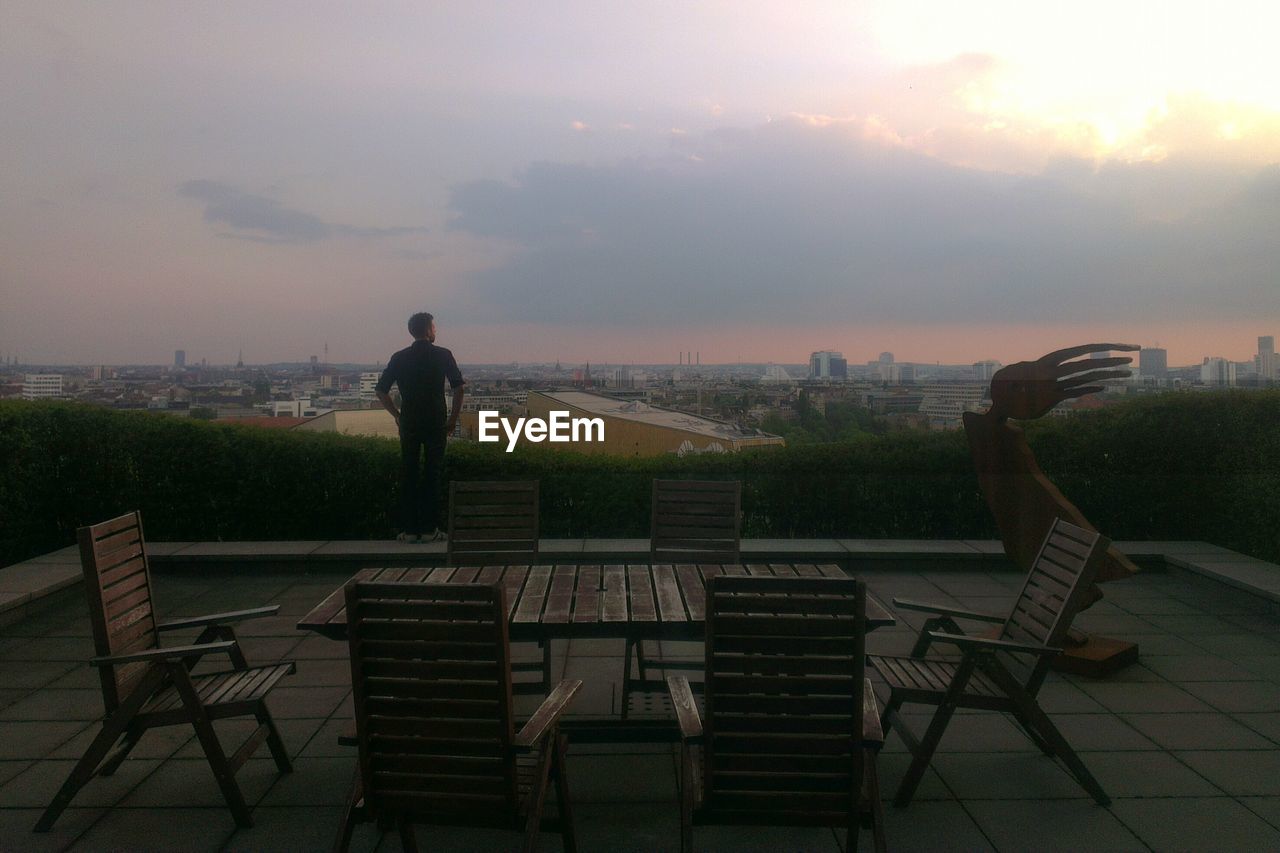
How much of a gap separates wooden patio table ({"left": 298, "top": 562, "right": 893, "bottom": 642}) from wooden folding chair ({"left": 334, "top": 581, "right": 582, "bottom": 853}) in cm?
71

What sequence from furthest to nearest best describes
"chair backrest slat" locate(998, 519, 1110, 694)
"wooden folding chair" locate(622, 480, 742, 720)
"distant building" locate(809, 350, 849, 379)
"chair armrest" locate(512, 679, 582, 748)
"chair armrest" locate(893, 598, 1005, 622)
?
"distant building" locate(809, 350, 849, 379) < "wooden folding chair" locate(622, 480, 742, 720) < "chair armrest" locate(893, 598, 1005, 622) < "chair backrest slat" locate(998, 519, 1110, 694) < "chair armrest" locate(512, 679, 582, 748)

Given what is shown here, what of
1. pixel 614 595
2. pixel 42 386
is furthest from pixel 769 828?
pixel 42 386

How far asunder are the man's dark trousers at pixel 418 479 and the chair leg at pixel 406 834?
4756 mm

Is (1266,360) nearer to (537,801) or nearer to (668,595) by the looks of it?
(668,595)

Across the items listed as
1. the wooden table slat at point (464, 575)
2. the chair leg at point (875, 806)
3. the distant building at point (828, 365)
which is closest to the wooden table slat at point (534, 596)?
the wooden table slat at point (464, 575)

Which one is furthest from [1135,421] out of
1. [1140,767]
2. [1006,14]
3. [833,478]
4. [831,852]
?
[831,852]

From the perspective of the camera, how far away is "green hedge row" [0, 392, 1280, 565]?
23.5 feet

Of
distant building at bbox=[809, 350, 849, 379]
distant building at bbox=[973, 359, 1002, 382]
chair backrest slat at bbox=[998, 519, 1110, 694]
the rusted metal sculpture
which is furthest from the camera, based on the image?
distant building at bbox=[809, 350, 849, 379]

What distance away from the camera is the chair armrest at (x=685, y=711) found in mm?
2307

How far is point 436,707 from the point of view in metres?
2.17

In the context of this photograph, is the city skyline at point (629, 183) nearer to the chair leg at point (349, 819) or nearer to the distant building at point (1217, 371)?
the distant building at point (1217, 371)

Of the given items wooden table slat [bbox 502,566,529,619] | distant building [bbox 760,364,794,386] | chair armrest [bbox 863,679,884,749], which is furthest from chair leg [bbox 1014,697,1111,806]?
distant building [bbox 760,364,794,386]

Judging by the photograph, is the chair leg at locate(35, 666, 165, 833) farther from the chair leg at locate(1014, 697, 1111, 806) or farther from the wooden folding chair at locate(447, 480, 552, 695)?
the chair leg at locate(1014, 697, 1111, 806)

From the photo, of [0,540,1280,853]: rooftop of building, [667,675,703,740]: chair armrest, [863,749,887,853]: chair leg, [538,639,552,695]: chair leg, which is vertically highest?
[667,675,703,740]: chair armrest
